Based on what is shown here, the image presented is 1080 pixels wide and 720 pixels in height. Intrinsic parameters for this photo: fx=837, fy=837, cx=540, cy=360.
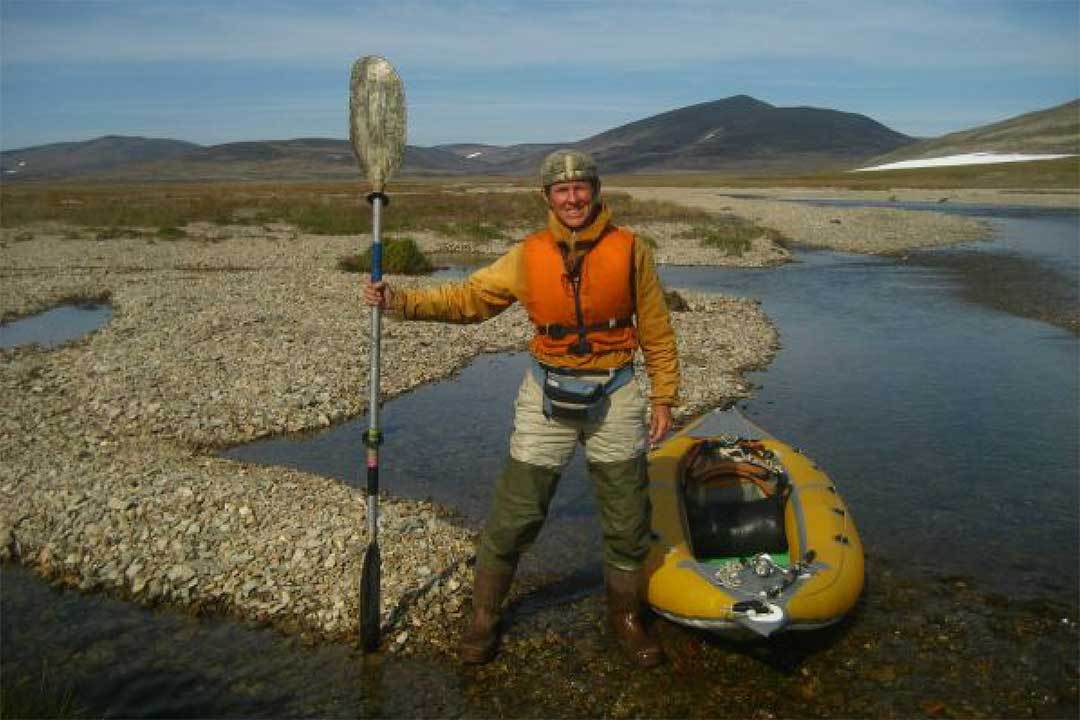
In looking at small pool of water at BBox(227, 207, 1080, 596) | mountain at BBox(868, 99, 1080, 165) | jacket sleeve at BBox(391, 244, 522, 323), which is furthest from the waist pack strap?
mountain at BBox(868, 99, 1080, 165)

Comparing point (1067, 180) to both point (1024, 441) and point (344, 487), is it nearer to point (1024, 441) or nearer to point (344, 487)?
point (1024, 441)

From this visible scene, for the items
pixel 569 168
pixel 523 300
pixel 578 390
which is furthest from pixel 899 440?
pixel 569 168

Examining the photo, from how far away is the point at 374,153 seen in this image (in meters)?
6.14

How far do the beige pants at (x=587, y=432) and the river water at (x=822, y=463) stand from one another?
170 cm

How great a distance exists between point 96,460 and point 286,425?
2486 mm

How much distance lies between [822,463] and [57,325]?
55.0 feet

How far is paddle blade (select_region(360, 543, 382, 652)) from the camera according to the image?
19.5 ft

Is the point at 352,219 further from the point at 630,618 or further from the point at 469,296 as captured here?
the point at 630,618

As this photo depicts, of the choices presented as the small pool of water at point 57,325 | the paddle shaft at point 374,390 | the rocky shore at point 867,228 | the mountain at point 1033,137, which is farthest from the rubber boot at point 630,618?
the mountain at point 1033,137

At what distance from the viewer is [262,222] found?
43.8 metres

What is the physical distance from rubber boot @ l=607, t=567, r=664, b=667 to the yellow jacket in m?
1.30

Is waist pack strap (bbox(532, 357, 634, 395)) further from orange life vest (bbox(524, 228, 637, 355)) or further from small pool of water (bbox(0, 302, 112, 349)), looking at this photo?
small pool of water (bbox(0, 302, 112, 349))

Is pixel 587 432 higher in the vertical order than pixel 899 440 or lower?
higher

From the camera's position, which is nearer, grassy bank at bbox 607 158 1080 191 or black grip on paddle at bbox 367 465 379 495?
black grip on paddle at bbox 367 465 379 495
